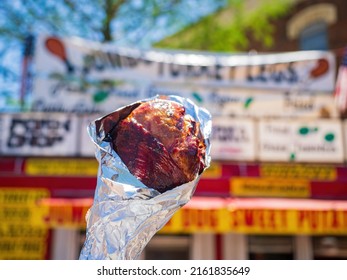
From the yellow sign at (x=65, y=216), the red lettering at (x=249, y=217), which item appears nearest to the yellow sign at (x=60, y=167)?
the yellow sign at (x=65, y=216)

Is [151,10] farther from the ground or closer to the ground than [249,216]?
farther from the ground

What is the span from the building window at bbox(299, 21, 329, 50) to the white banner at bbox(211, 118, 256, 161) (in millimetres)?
6733

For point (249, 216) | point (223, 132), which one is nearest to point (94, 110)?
point (223, 132)

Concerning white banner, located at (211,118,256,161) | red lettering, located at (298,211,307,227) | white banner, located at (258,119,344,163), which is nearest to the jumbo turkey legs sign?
white banner, located at (211,118,256,161)

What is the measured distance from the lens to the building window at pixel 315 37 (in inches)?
501

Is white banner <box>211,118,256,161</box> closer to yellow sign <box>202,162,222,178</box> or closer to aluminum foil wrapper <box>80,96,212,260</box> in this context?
yellow sign <box>202,162,222,178</box>

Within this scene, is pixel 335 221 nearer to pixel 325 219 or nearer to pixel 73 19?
pixel 325 219

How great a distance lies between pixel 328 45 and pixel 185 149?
38.6ft

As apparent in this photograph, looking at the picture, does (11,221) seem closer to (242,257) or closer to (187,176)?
(242,257)

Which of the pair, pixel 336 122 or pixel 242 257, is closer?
pixel 242 257

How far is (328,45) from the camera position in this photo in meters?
12.5

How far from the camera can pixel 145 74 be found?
7.55 m

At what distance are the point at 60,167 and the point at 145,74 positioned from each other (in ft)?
6.89

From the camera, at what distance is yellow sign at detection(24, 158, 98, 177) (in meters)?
6.76
